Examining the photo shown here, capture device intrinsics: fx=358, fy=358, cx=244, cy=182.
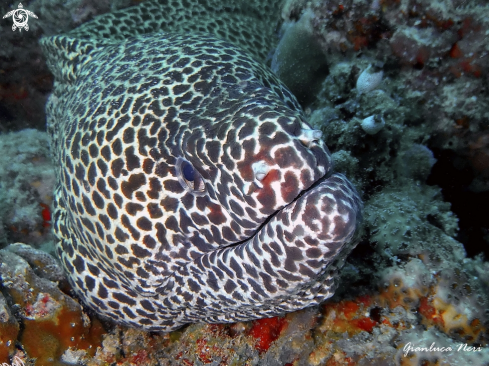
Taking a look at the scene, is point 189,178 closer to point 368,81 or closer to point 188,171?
point 188,171

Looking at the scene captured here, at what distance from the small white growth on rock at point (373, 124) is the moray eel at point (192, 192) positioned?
3.06 ft

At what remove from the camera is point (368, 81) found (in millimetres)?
4066

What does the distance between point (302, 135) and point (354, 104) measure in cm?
235

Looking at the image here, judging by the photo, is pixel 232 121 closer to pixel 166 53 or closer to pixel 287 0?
pixel 166 53

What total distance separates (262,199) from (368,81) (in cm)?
276

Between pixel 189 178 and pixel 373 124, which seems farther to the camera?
pixel 373 124

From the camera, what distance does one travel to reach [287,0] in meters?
5.53

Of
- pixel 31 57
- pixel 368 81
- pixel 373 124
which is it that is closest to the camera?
pixel 373 124

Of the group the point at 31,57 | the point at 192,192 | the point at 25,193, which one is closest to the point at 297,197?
the point at 192,192

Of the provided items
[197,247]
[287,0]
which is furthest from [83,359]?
[287,0]

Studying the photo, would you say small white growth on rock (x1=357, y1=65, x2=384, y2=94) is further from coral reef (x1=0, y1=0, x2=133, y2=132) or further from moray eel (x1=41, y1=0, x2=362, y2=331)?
coral reef (x1=0, y1=0, x2=133, y2=132)

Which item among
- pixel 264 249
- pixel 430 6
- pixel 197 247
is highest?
pixel 430 6

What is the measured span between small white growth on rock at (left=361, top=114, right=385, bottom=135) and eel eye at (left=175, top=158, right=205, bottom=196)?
81.9 inches

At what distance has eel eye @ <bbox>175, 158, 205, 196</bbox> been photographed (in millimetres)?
2348
